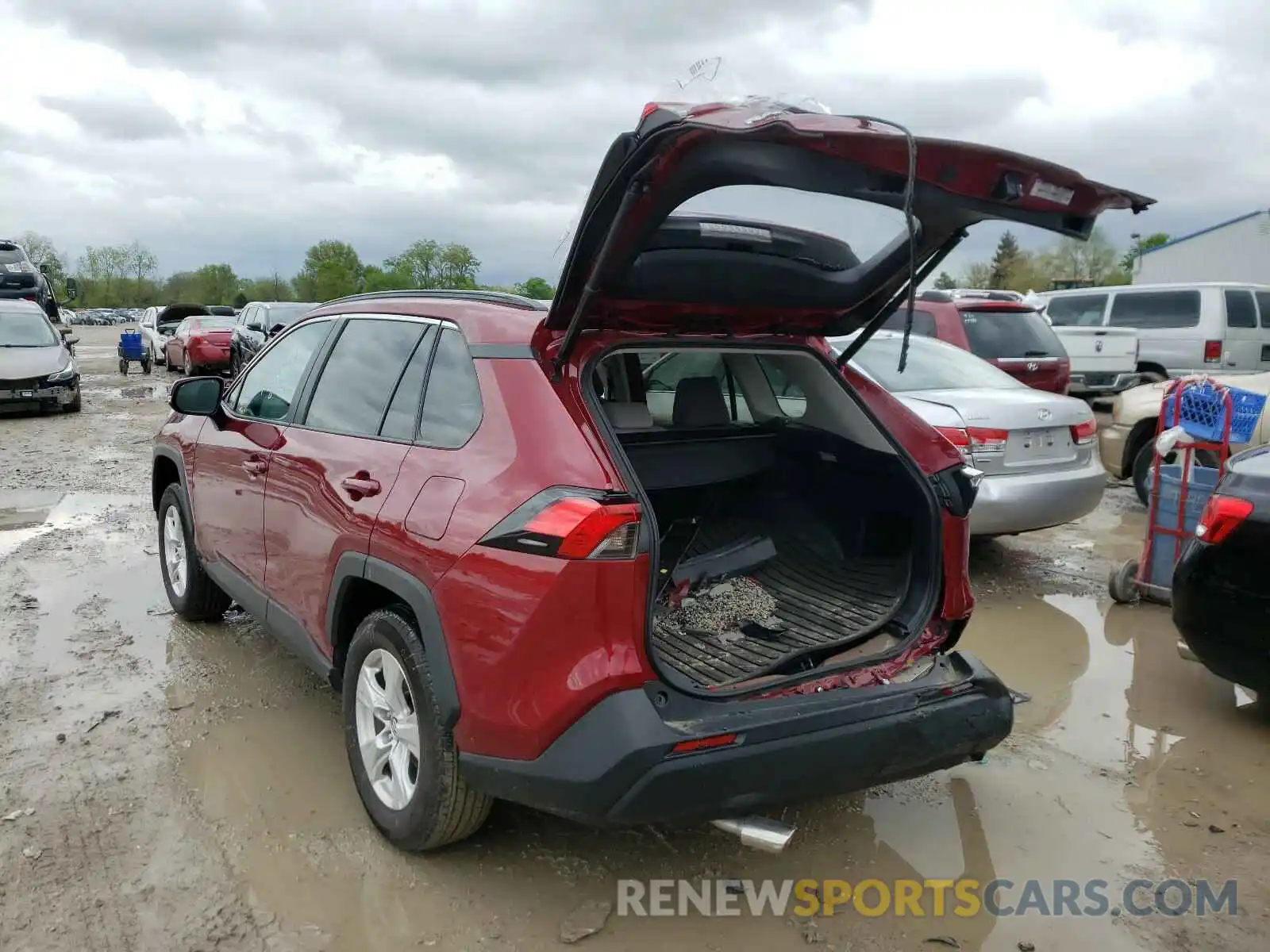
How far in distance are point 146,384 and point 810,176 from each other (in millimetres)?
21445

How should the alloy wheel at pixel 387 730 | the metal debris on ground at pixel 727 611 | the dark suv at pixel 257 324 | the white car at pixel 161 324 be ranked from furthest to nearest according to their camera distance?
1. the white car at pixel 161 324
2. the dark suv at pixel 257 324
3. the metal debris on ground at pixel 727 611
4. the alloy wheel at pixel 387 730

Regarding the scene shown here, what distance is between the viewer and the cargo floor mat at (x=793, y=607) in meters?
3.14

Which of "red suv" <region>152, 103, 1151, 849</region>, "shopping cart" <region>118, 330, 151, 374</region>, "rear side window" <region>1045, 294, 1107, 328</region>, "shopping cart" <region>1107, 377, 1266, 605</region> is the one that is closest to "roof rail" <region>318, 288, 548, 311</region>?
"red suv" <region>152, 103, 1151, 849</region>

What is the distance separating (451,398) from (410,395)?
0.29m

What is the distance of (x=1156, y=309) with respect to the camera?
14172mm

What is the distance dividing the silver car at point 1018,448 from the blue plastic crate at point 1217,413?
0.65 metres

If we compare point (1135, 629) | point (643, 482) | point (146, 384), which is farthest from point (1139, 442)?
point (146, 384)

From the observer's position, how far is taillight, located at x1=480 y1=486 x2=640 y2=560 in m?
2.51

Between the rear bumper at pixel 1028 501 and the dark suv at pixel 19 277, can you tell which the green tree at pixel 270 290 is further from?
the rear bumper at pixel 1028 501

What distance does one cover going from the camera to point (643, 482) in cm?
371

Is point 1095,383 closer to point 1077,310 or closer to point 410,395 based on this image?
point 1077,310

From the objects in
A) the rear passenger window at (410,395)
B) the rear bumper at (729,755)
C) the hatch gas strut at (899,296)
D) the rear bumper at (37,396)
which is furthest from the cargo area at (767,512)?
the rear bumper at (37,396)

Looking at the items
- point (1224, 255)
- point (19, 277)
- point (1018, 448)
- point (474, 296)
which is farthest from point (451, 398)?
point (1224, 255)

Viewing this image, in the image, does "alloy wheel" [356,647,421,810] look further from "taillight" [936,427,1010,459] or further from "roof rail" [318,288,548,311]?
"taillight" [936,427,1010,459]
